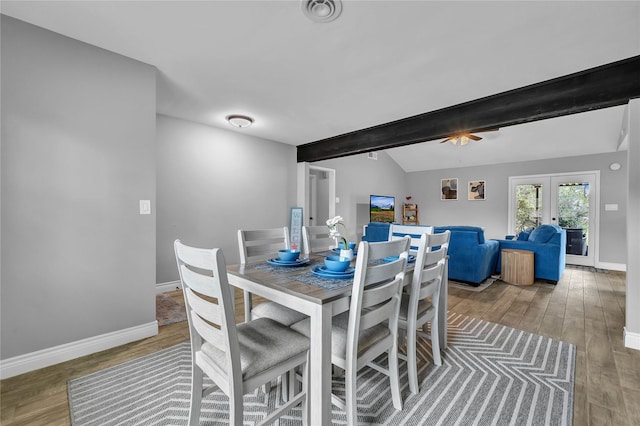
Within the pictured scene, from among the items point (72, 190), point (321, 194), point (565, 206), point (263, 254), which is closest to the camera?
point (72, 190)

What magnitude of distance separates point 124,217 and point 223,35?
1664mm

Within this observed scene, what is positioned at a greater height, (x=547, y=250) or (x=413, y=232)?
(x=413, y=232)

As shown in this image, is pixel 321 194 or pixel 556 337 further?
pixel 321 194

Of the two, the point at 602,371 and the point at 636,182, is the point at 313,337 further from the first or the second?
the point at 636,182

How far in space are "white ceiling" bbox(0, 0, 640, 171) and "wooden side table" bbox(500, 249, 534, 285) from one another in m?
2.62

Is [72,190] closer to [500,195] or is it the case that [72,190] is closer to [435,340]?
[435,340]

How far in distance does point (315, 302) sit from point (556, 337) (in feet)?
8.43

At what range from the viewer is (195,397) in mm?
1329

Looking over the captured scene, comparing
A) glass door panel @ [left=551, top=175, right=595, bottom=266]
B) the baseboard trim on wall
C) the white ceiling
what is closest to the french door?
glass door panel @ [left=551, top=175, right=595, bottom=266]

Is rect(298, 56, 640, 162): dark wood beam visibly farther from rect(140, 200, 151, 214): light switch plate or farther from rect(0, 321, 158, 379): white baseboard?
rect(0, 321, 158, 379): white baseboard

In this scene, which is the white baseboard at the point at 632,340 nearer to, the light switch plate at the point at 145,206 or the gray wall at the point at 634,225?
the gray wall at the point at 634,225

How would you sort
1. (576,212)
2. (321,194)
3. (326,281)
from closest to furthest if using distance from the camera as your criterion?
(326,281) < (576,212) < (321,194)

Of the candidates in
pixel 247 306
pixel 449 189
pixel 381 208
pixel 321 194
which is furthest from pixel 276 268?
pixel 449 189

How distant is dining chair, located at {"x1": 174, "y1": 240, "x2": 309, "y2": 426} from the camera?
1069 millimetres
